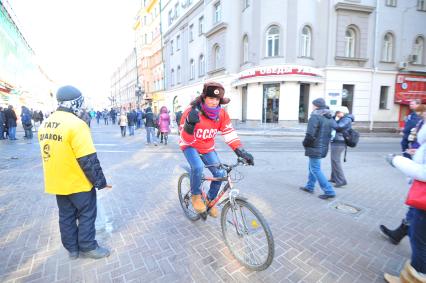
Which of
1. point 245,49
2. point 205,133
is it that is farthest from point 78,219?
point 245,49

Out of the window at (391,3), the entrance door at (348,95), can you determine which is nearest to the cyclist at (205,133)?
the entrance door at (348,95)

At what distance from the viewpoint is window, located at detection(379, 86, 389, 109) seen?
70.3ft

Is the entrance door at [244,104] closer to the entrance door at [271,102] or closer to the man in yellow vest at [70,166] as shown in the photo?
the entrance door at [271,102]

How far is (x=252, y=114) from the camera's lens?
68.2 feet

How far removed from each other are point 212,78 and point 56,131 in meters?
22.9

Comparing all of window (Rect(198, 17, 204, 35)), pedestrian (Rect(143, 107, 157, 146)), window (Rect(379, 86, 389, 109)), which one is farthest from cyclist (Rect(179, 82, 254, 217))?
window (Rect(198, 17, 204, 35))

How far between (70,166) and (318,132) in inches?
→ 167

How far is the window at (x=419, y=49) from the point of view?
21984mm

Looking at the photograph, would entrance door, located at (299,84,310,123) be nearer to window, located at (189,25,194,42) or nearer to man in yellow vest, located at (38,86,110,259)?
window, located at (189,25,194,42)

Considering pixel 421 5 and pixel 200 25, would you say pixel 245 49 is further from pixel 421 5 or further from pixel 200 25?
pixel 421 5

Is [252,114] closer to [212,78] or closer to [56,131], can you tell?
[212,78]

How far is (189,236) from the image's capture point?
346cm

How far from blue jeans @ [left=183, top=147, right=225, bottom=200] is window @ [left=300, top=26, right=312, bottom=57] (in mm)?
18535

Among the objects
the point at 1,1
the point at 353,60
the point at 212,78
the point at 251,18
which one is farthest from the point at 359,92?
the point at 1,1
